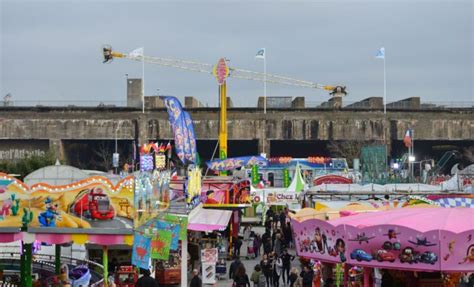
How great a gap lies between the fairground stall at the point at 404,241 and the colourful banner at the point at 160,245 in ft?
10.4

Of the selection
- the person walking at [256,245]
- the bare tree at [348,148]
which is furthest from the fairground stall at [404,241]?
the bare tree at [348,148]

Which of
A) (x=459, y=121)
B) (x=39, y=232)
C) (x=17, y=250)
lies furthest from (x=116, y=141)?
(x=39, y=232)

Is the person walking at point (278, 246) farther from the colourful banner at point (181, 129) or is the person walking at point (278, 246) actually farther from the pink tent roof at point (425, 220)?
the pink tent roof at point (425, 220)

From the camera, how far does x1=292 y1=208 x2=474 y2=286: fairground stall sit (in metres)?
13.2

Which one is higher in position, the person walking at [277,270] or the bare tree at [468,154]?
the bare tree at [468,154]

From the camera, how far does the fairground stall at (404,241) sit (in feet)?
43.2

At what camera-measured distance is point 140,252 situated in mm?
14875

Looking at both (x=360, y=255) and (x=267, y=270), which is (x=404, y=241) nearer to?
(x=360, y=255)

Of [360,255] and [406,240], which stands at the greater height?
[406,240]

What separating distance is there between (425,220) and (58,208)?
7030 millimetres

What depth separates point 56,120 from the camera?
2562 inches

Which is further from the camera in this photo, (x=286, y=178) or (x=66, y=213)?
(x=286, y=178)

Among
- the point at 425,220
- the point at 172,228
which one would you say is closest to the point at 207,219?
the point at 172,228

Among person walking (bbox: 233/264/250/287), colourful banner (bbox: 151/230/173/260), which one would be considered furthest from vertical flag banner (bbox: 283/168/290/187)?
colourful banner (bbox: 151/230/173/260)
